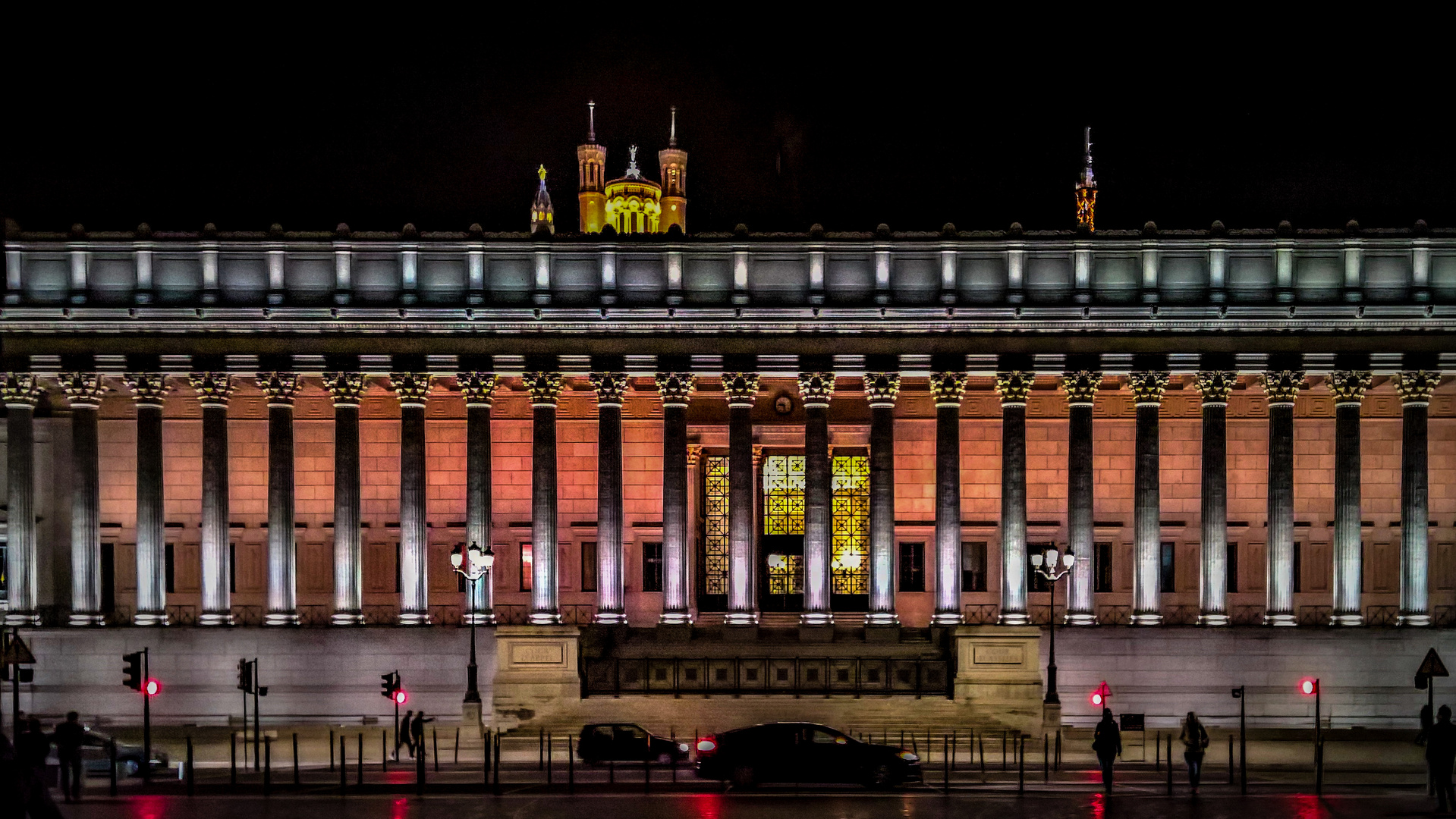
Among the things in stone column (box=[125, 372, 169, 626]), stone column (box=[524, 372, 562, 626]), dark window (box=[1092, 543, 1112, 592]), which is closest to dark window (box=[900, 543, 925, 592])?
dark window (box=[1092, 543, 1112, 592])

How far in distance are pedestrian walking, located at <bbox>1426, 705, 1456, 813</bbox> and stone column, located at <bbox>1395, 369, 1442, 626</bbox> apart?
2281cm

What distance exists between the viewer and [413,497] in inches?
2562

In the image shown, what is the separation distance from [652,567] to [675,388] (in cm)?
1127

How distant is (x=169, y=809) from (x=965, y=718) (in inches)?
1133

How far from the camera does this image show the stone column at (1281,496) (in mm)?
63969

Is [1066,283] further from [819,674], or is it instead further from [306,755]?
[306,755]

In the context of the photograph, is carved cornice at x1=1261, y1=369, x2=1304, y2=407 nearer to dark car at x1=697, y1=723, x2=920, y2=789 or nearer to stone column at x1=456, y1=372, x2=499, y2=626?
dark car at x1=697, y1=723, x2=920, y2=789

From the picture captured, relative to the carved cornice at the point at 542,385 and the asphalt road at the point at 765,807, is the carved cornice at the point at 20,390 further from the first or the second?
the asphalt road at the point at 765,807

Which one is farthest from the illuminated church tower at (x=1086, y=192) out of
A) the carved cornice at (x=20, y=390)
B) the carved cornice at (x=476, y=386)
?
the carved cornice at (x=20, y=390)

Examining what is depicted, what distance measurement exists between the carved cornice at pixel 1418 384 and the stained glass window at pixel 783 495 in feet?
80.2

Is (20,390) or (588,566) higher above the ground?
(20,390)

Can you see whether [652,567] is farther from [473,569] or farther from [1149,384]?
[1149,384]

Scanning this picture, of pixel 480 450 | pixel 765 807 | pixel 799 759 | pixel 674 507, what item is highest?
pixel 480 450

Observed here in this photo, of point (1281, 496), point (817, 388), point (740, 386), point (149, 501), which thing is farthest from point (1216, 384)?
point (149, 501)
